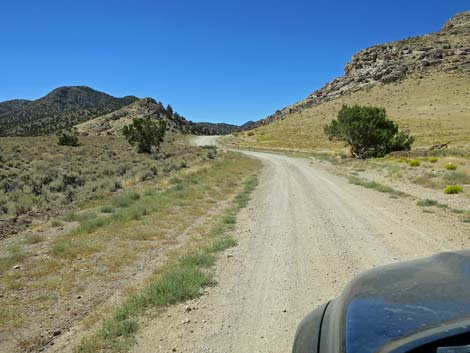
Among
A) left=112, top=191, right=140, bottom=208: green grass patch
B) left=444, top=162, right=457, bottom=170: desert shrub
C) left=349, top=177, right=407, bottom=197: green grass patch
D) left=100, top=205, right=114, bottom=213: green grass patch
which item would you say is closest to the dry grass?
left=444, top=162, right=457, bottom=170: desert shrub

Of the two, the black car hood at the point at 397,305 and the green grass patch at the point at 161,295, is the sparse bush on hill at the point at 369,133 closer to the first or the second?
the green grass patch at the point at 161,295

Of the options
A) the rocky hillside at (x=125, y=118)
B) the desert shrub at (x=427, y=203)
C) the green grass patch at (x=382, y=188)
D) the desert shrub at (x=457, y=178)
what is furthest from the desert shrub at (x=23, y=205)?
the rocky hillside at (x=125, y=118)

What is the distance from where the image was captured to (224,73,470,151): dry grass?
57625 millimetres

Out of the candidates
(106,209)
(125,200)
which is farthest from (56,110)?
(106,209)

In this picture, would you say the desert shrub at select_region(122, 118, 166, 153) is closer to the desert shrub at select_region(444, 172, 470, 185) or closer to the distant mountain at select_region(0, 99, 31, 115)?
the desert shrub at select_region(444, 172, 470, 185)

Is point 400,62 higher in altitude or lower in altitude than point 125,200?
higher

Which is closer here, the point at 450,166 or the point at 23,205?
the point at 23,205

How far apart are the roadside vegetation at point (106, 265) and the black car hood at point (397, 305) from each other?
3.03 m

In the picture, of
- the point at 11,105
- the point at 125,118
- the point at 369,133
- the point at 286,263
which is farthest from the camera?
the point at 11,105

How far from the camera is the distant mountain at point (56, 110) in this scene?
8571 cm

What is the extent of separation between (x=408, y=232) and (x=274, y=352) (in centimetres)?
567

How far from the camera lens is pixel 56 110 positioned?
134m

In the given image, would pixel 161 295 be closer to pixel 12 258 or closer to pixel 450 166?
pixel 12 258

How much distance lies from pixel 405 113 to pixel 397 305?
278ft
